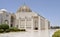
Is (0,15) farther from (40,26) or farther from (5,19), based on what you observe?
(40,26)

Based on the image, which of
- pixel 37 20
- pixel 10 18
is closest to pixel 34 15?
pixel 37 20

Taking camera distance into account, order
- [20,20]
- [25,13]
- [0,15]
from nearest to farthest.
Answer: [0,15], [20,20], [25,13]

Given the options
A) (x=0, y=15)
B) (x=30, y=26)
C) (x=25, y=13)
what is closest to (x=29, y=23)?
(x=30, y=26)

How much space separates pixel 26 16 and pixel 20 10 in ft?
9.96

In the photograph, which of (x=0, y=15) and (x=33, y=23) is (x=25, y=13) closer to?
(x=33, y=23)

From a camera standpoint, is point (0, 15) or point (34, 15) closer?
point (0, 15)

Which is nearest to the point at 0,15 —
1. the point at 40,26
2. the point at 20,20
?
the point at 20,20

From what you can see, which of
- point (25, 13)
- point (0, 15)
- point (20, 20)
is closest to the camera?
point (0, 15)

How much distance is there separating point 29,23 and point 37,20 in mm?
2690

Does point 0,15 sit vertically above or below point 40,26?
above

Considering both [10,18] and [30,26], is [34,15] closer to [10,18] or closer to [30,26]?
[30,26]

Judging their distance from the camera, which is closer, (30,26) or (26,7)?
(30,26)

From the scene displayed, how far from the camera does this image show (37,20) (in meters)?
46.0

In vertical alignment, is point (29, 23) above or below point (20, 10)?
below
